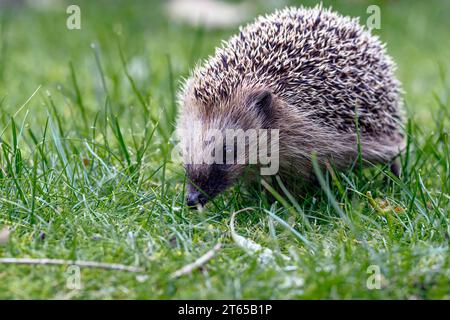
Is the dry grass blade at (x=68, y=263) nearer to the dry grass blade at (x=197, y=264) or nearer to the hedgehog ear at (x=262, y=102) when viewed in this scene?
the dry grass blade at (x=197, y=264)

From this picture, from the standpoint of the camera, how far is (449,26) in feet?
39.2

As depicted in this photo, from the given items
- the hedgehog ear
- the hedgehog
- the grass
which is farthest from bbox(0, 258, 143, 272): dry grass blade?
the hedgehog ear

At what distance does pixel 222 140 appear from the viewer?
4867mm

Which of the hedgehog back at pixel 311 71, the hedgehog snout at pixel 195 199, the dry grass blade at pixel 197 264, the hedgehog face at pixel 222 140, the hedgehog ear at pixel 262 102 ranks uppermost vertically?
the hedgehog back at pixel 311 71

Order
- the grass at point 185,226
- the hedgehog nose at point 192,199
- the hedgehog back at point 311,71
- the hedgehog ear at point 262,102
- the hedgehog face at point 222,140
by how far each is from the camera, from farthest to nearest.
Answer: the hedgehog back at point 311,71 < the hedgehog ear at point 262,102 < the hedgehog face at point 222,140 < the hedgehog nose at point 192,199 < the grass at point 185,226

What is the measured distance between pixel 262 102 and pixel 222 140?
434mm

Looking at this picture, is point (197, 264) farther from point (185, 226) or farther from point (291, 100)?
point (291, 100)

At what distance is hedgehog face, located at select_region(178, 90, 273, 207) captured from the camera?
188 inches

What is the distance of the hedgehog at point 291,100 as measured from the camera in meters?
4.93

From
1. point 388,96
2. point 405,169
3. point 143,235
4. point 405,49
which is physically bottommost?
point 143,235

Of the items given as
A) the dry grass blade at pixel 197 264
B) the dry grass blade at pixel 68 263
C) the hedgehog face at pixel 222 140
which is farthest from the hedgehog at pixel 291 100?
the dry grass blade at pixel 68 263
